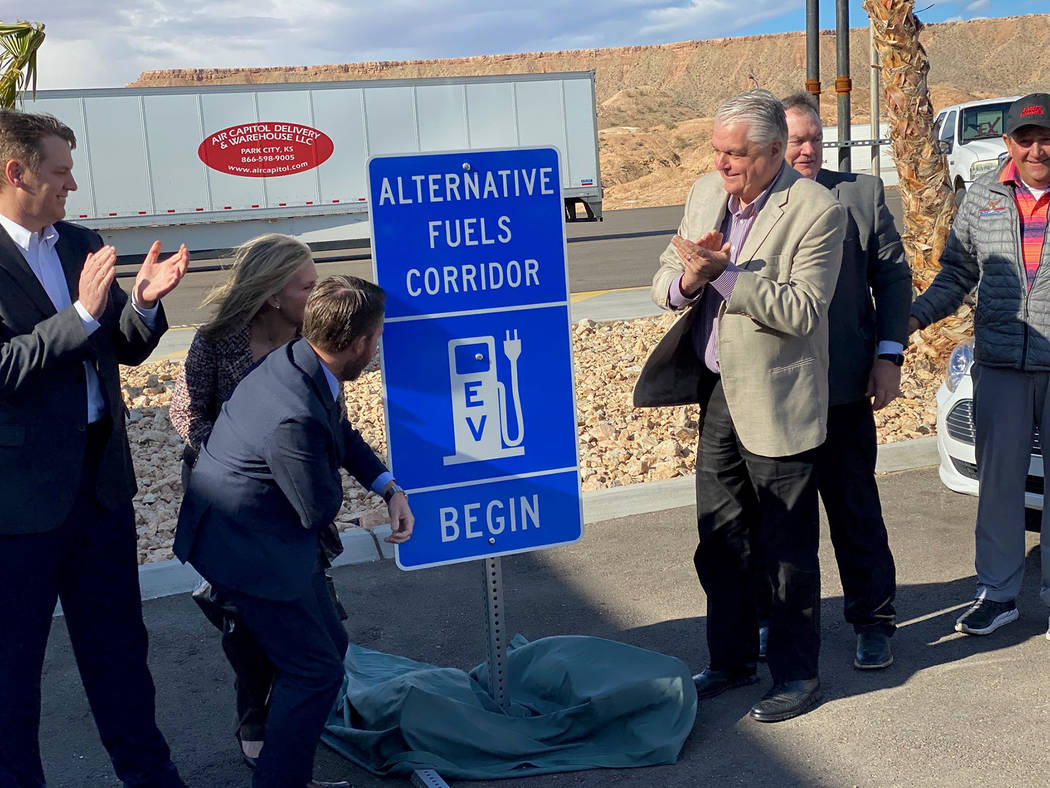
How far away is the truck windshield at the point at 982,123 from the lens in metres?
21.1

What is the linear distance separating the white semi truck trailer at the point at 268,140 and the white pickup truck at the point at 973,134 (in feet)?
23.9

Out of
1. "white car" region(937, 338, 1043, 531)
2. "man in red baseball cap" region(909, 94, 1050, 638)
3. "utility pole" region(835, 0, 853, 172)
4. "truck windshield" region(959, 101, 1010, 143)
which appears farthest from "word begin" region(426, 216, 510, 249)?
"truck windshield" region(959, 101, 1010, 143)

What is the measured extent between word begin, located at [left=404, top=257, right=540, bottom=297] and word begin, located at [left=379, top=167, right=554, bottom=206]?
22cm

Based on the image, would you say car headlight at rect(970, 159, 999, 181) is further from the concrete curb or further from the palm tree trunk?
the concrete curb

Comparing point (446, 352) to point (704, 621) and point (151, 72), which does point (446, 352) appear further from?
point (151, 72)

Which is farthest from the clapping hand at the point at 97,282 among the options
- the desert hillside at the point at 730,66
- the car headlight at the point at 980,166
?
the desert hillside at the point at 730,66

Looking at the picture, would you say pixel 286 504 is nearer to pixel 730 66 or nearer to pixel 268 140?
pixel 268 140

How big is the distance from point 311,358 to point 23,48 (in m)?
Answer: 5.16

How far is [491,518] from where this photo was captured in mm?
3691

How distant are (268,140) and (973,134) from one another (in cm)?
1361

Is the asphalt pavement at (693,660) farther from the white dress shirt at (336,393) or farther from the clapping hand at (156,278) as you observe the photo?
the clapping hand at (156,278)

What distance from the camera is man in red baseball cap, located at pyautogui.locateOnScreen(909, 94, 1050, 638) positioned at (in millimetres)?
4254

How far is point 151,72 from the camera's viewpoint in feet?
351

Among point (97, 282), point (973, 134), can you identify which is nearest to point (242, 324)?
point (97, 282)
